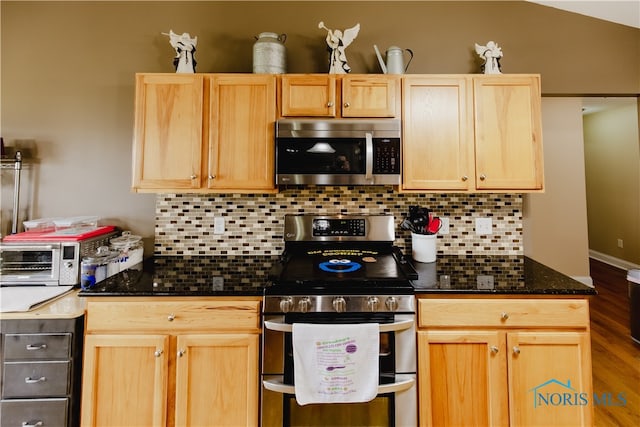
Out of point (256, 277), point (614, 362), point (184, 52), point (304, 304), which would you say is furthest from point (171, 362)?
point (614, 362)

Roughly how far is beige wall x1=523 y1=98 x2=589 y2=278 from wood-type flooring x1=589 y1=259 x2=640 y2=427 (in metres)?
0.53

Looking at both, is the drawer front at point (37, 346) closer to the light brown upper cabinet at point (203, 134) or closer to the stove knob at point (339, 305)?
the light brown upper cabinet at point (203, 134)

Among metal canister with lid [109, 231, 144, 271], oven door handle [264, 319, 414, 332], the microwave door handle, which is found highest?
the microwave door handle

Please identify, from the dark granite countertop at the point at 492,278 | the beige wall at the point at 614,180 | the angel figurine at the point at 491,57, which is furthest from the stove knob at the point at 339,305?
the beige wall at the point at 614,180

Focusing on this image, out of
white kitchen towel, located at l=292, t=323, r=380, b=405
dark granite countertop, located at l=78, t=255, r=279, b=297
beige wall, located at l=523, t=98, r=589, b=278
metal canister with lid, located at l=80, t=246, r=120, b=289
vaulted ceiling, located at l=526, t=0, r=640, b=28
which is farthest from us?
beige wall, located at l=523, t=98, r=589, b=278

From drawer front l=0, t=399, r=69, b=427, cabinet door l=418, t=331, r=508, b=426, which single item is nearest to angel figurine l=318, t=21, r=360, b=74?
cabinet door l=418, t=331, r=508, b=426

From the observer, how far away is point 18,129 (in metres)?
2.03

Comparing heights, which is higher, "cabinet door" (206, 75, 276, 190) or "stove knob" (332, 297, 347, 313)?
"cabinet door" (206, 75, 276, 190)

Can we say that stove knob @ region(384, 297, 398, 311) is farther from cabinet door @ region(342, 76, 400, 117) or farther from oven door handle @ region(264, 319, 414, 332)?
cabinet door @ region(342, 76, 400, 117)

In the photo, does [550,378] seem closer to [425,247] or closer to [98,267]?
[425,247]

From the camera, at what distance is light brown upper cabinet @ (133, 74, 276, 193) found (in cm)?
175

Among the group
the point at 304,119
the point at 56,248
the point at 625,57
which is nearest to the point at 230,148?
the point at 304,119

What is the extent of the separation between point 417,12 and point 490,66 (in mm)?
636

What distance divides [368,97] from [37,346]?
199 centimetres
